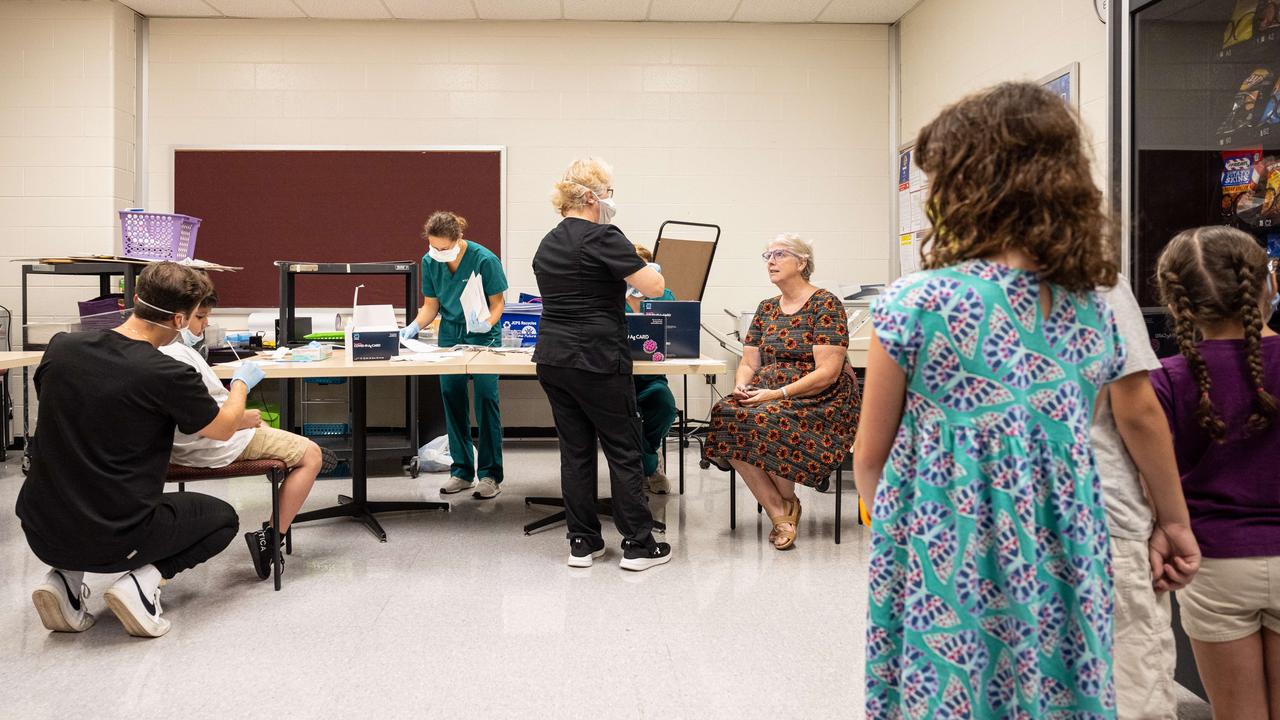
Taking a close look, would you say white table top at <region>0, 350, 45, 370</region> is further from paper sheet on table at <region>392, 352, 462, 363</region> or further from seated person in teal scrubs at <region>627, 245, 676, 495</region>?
seated person in teal scrubs at <region>627, 245, 676, 495</region>

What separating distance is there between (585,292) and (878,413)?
189cm

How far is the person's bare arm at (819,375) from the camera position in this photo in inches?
129

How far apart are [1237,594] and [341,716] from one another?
5.89 feet

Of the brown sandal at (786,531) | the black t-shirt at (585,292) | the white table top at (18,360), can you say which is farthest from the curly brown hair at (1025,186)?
the white table top at (18,360)

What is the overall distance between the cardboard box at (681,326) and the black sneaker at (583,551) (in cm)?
86

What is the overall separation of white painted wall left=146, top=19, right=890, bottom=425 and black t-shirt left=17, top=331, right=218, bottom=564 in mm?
3589

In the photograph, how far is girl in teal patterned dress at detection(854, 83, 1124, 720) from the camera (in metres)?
1.02

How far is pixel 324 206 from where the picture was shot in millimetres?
5758

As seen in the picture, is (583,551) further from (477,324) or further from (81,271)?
(81,271)

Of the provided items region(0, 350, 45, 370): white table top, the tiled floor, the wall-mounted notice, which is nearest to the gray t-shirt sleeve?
the tiled floor

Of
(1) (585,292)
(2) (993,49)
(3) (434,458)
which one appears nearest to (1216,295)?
(1) (585,292)

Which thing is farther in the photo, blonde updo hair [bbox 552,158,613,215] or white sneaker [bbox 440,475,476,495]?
white sneaker [bbox 440,475,476,495]

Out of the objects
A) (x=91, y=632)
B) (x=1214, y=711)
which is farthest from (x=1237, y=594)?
→ (x=91, y=632)

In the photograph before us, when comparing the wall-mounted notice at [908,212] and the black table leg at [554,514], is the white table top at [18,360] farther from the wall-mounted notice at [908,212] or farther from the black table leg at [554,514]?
the wall-mounted notice at [908,212]
